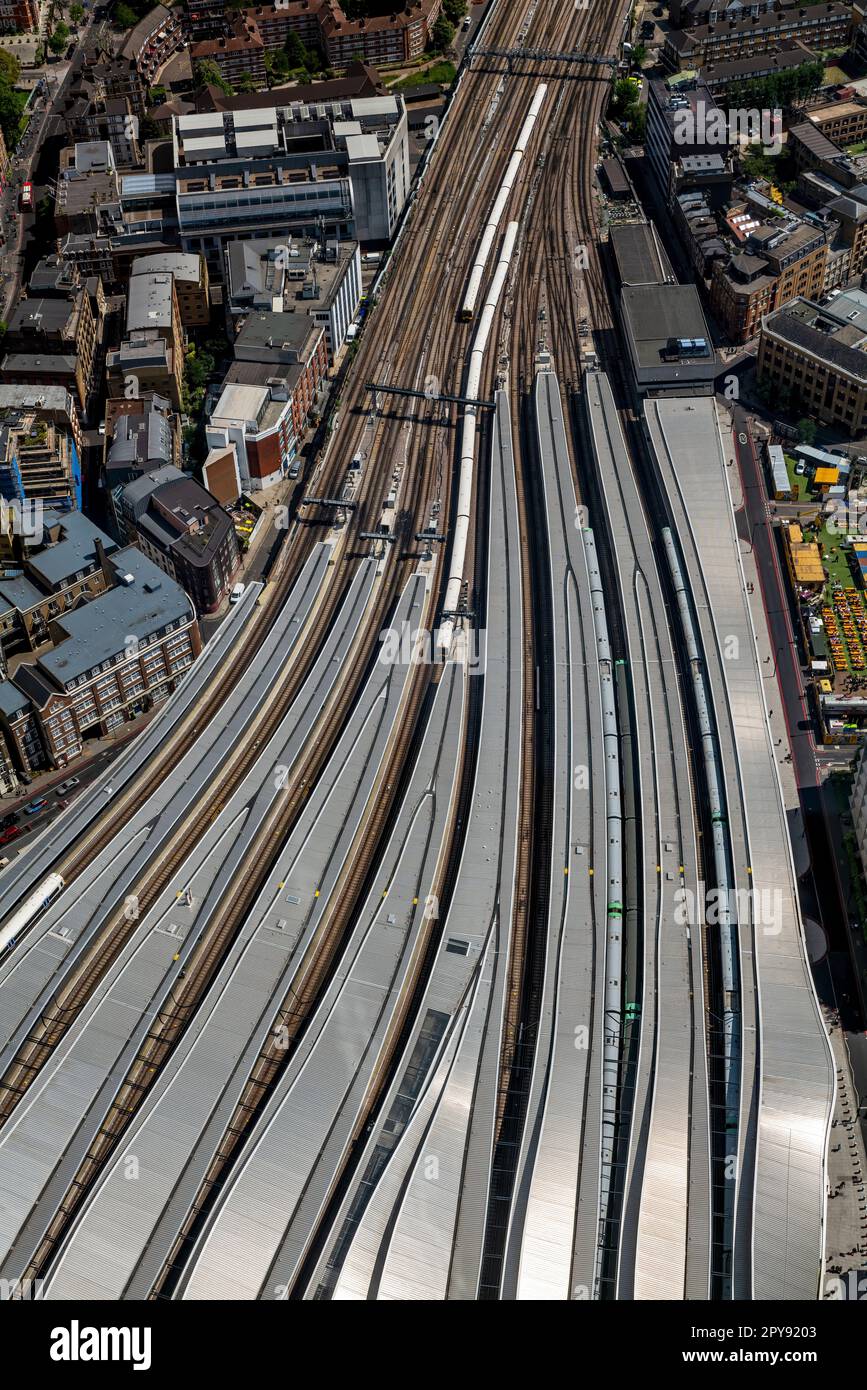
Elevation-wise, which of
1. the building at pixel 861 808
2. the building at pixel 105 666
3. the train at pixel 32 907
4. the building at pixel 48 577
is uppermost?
the building at pixel 48 577

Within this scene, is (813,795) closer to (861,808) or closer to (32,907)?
(861,808)

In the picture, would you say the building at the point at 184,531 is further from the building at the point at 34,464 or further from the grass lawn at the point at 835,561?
the grass lawn at the point at 835,561

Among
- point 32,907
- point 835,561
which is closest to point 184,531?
point 32,907

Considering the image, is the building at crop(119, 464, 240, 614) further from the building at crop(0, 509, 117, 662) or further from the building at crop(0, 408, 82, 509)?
the building at crop(0, 408, 82, 509)

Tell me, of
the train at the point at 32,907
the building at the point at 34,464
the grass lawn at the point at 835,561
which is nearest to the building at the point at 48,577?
the building at the point at 34,464

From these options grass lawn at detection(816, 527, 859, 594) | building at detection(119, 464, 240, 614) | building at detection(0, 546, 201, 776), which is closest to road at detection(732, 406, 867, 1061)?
grass lawn at detection(816, 527, 859, 594)

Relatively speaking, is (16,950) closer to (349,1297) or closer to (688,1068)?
(349,1297)

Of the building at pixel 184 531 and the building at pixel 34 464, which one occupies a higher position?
the building at pixel 34 464
